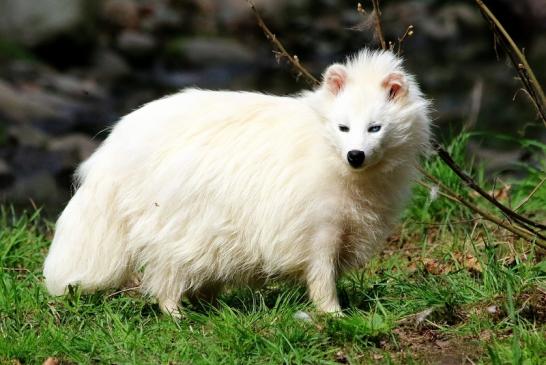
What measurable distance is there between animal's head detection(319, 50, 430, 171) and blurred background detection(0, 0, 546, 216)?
5729 millimetres

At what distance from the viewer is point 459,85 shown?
1596 cm

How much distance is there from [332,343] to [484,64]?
14248 mm

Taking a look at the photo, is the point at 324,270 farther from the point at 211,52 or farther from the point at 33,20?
the point at 211,52

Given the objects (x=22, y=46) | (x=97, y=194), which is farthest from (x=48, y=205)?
(x=22, y=46)

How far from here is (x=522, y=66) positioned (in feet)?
16.1

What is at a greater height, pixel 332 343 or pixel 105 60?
pixel 332 343

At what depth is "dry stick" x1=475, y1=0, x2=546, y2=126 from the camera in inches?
192

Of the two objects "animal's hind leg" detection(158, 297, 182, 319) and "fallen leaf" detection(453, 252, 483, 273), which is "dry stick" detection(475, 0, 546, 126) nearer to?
"fallen leaf" detection(453, 252, 483, 273)

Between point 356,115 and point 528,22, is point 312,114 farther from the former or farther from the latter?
point 528,22

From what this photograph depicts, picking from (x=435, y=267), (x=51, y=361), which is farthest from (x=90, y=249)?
(x=435, y=267)

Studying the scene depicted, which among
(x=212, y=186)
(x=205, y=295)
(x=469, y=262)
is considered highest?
(x=212, y=186)

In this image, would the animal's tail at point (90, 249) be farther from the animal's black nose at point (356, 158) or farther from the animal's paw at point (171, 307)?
the animal's black nose at point (356, 158)

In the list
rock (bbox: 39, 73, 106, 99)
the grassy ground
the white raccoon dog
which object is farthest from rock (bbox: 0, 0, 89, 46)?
the white raccoon dog

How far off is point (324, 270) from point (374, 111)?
892mm
